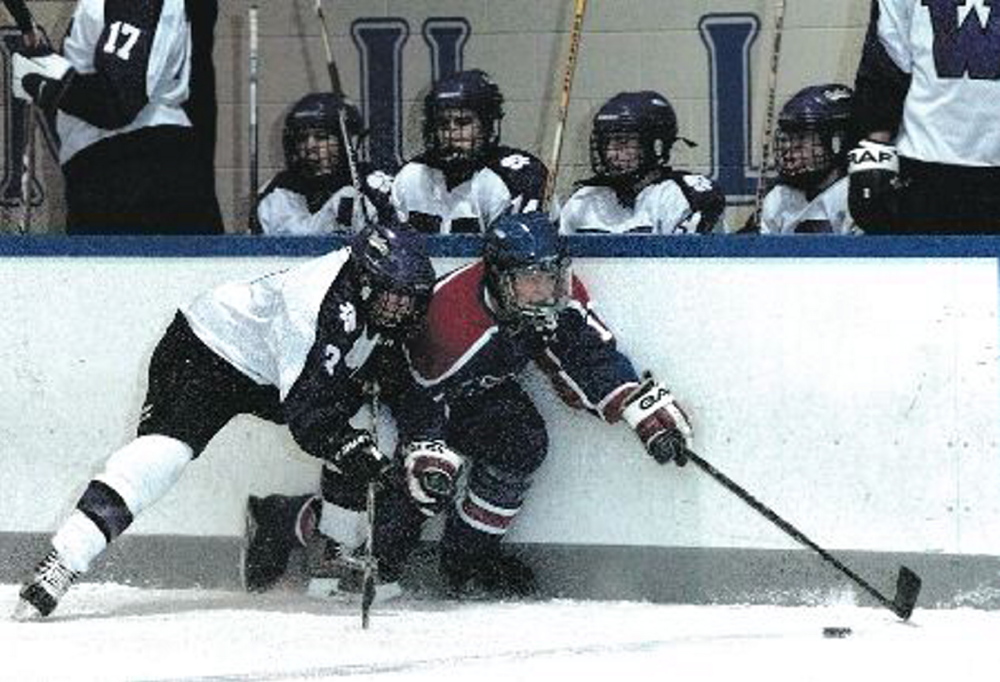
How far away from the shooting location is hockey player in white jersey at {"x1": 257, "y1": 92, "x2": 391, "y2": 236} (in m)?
7.23

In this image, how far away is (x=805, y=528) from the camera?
6.22 metres

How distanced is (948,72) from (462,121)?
1.20 meters

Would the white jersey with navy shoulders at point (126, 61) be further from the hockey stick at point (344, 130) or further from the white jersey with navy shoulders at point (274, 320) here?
the white jersey with navy shoulders at point (274, 320)

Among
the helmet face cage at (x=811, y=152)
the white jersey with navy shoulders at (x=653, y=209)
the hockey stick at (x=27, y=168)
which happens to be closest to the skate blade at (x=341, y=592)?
the white jersey with navy shoulders at (x=653, y=209)

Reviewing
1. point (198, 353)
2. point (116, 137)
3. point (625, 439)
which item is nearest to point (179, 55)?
point (116, 137)

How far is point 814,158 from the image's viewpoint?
7008 millimetres

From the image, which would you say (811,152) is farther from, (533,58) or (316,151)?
(316,151)

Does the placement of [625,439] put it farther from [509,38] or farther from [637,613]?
[509,38]

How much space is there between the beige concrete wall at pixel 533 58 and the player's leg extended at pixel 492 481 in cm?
149

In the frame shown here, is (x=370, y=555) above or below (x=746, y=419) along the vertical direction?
below

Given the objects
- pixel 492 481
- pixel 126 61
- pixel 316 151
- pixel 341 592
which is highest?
pixel 126 61

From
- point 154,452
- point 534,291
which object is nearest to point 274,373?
point 154,452

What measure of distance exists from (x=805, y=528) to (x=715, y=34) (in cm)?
188

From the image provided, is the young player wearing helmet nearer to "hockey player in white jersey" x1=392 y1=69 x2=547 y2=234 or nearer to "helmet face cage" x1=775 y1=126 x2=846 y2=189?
"hockey player in white jersey" x1=392 y1=69 x2=547 y2=234
